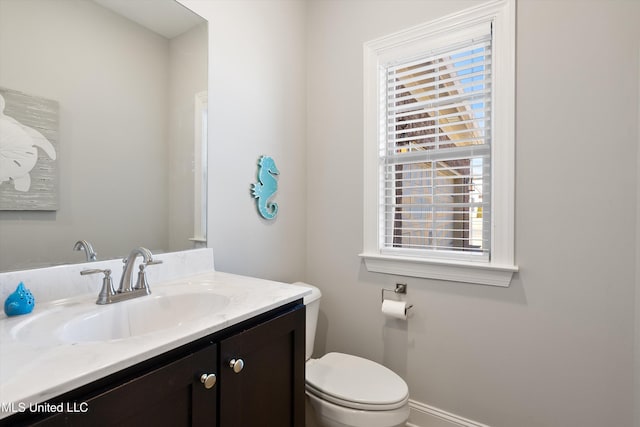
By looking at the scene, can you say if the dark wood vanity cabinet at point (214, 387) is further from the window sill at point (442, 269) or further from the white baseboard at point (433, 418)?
the white baseboard at point (433, 418)

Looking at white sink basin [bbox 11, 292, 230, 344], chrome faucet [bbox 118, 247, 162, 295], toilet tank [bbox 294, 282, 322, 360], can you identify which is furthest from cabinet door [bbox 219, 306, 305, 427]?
toilet tank [bbox 294, 282, 322, 360]

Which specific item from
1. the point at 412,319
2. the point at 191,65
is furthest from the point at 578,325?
the point at 191,65

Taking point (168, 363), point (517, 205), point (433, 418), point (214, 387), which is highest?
point (517, 205)

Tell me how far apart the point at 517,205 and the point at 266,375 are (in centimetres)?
128

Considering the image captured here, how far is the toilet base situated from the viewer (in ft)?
4.06

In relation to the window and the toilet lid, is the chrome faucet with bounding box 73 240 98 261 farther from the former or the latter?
the window

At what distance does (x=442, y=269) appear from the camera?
1.61m

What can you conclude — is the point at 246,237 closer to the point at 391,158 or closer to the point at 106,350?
the point at 391,158

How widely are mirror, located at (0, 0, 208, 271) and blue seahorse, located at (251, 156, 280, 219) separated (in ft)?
1.08

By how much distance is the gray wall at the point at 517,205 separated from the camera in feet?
4.17

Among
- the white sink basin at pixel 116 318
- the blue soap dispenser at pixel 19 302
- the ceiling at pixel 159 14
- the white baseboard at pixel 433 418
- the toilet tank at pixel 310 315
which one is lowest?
the white baseboard at pixel 433 418

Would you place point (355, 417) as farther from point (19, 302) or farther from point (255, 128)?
point (255, 128)

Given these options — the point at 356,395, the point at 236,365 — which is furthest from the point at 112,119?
the point at 356,395

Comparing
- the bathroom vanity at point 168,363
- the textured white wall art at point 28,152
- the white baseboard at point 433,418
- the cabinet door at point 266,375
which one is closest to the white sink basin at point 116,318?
the bathroom vanity at point 168,363
